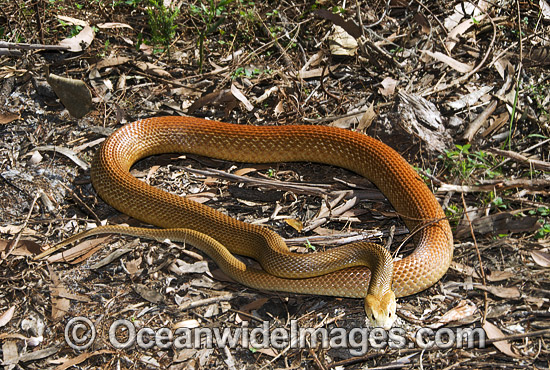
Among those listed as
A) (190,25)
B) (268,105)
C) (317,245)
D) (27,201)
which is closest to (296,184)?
(317,245)

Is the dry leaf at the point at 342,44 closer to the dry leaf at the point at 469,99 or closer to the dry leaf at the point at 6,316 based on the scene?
the dry leaf at the point at 469,99

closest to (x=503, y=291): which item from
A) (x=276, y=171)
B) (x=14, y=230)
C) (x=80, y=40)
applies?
(x=276, y=171)

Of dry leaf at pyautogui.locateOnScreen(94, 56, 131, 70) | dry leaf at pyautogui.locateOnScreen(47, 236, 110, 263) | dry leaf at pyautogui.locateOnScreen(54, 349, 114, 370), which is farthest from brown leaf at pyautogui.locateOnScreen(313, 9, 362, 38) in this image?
dry leaf at pyautogui.locateOnScreen(54, 349, 114, 370)

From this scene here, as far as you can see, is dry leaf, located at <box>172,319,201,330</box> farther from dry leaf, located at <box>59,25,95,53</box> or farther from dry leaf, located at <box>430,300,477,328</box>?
dry leaf, located at <box>59,25,95,53</box>

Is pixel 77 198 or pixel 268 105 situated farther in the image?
pixel 268 105

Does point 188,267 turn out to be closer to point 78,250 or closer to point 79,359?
point 78,250

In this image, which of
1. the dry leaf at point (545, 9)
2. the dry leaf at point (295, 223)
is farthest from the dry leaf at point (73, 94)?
the dry leaf at point (545, 9)

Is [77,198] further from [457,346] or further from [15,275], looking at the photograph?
[457,346]
